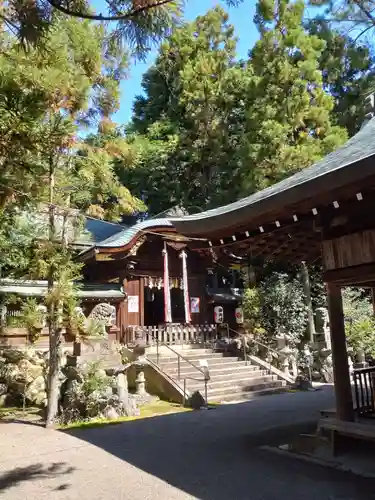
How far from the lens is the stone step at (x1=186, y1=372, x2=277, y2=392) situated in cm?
1189

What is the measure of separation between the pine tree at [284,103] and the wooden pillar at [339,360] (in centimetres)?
1083

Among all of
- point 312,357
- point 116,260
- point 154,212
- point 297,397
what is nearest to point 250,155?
point 116,260

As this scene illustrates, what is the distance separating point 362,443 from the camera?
5.83m

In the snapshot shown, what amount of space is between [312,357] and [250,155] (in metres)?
7.56

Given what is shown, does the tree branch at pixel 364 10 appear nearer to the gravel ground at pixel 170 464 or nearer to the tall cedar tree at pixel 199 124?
the gravel ground at pixel 170 464

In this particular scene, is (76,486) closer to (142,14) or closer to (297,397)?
(142,14)

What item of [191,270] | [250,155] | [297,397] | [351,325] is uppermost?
[250,155]

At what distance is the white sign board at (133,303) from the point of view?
643 inches

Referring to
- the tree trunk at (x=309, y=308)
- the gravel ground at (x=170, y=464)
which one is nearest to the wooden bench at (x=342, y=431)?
the gravel ground at (x=170, y=464)

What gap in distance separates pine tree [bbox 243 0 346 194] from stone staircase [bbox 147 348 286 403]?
6.68 m

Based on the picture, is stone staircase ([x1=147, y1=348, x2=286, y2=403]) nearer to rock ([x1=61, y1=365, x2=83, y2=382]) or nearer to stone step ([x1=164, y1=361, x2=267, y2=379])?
stone step ([x1=164, y1=361, x2=267, y2=379])

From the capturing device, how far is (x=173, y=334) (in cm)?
1554

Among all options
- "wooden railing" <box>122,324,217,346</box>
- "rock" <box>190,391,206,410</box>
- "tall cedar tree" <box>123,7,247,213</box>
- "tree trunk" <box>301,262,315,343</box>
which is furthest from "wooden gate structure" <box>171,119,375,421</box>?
"tall cedar tree" <box>123,7,247,213</box>

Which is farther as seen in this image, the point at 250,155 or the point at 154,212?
the point at 154,212
